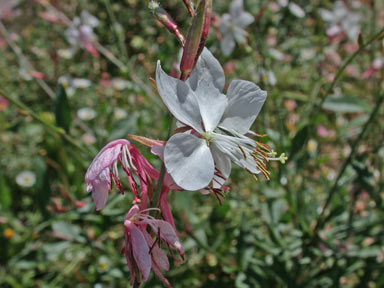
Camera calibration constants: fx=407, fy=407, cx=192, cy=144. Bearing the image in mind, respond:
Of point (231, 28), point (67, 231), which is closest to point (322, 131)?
point (231, 28)

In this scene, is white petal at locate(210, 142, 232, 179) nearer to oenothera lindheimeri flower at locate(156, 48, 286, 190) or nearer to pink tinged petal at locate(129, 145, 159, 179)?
oenothera lindheimeri flower at locate(156, 48, 286, 190)

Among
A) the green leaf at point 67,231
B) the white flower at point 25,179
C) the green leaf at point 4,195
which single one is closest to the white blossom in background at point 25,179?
the white flower at point 25,179

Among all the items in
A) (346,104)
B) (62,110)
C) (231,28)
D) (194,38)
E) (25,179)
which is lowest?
(25,179)

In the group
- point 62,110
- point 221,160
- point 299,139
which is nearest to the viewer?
point 221,160

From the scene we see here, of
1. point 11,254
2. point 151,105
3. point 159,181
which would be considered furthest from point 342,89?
point 159,181

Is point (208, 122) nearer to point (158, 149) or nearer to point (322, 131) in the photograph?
point (158, 149)

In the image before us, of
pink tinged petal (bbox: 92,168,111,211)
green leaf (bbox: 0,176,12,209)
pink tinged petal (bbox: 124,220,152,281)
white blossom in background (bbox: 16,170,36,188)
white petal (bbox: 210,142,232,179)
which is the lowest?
white blossom in background (bbox: 16,170,36,188)

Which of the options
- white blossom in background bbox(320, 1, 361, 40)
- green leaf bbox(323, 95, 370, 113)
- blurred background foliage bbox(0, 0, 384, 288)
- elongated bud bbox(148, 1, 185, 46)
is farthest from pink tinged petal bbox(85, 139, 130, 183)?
white blossom in background bbox(320, 1, 361, 40)
